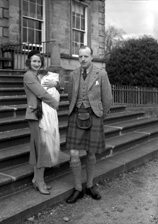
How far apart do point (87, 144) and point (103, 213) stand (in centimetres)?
87

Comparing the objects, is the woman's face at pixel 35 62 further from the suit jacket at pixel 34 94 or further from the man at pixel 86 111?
the man at pixel 86 111

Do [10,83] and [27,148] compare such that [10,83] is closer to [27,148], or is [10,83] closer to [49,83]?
[27,148]

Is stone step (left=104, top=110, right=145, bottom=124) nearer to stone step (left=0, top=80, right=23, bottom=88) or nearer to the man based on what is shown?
stone step (left=0, top=80, right=23, bottom=88)

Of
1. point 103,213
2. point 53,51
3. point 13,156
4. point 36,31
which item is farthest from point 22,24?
point 103,213

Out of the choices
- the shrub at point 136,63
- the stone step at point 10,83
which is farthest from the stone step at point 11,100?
the shrub at point 136,63

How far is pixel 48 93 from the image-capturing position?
136 inches

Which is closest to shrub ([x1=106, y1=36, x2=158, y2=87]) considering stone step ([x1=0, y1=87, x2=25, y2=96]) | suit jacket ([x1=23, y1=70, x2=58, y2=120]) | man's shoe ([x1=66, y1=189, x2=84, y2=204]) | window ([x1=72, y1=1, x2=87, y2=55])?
window ([x1=72, y1=1, x2=87, y2=55])

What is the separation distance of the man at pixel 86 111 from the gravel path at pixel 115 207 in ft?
0.78

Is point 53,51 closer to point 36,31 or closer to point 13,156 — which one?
point 36,31

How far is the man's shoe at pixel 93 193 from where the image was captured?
3.82 meters

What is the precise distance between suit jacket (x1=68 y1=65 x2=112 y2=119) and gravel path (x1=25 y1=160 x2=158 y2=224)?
1.18 m

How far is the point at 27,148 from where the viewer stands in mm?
4398

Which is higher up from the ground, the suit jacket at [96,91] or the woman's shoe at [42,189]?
the suit jacket at [96,91]

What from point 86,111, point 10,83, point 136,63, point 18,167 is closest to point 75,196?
point 18,167
